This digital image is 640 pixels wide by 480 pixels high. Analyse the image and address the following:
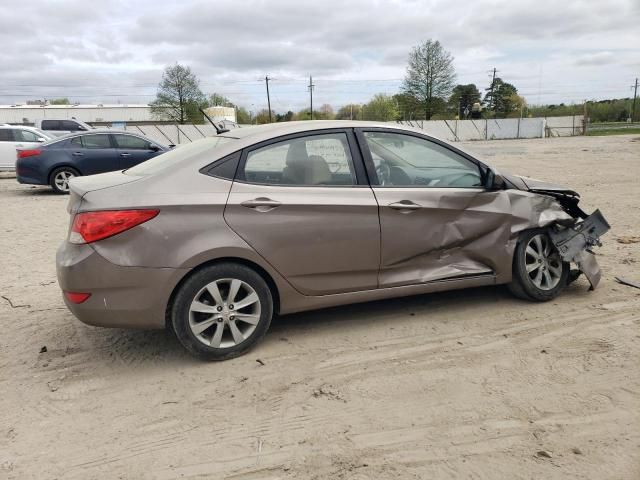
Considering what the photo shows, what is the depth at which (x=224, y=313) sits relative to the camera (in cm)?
365

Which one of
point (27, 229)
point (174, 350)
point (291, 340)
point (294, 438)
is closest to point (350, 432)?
point (294, 438)

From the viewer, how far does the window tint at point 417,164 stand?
13.8ft

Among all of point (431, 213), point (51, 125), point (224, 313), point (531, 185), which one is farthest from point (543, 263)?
point (51, 125)

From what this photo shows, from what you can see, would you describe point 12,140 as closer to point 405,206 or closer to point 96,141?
point 96,141

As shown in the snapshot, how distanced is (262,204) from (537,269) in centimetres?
252

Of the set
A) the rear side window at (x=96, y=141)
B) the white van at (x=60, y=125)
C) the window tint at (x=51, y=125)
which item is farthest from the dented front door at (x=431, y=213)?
the window tint at (x=51, y=125)

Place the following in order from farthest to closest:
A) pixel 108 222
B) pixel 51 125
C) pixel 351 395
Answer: pixel 51 125
pixel 108 222
pixel 351 395

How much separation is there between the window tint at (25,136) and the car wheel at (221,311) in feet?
48.0

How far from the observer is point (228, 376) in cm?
354

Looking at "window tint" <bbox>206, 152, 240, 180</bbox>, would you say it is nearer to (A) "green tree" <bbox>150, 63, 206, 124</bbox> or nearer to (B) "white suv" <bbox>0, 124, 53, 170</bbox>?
(B) "white suv" <bbox>0, 124, 53, 170</bbox>

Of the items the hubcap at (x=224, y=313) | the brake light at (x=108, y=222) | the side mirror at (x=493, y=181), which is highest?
the side mirror at (x=493, y=181)

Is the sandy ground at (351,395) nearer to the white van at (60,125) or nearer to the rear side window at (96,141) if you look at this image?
the rear side window at (96,141)

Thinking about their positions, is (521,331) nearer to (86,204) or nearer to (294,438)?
(294,438)

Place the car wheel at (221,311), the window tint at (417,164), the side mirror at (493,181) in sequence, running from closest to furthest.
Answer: the car wheel at (221,311)
the window tint at (417,164)
the side mirror at (493,181)
